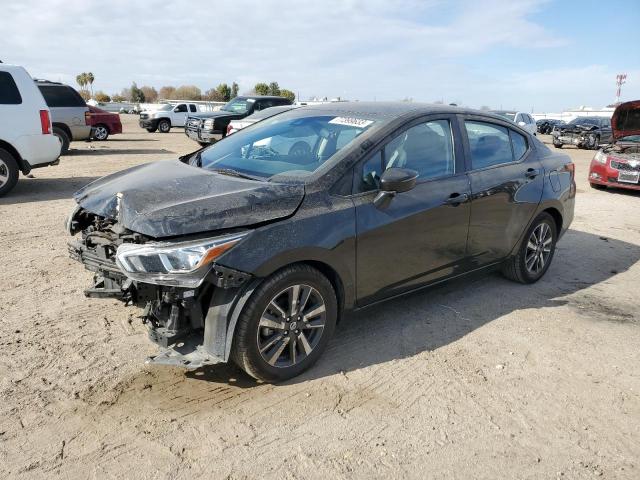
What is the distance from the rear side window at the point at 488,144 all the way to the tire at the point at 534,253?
2.60ft

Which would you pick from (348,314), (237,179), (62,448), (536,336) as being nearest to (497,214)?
(536,336)

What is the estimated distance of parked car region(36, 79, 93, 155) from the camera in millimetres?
14969

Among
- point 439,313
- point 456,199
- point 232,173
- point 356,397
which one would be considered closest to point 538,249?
point 439,313

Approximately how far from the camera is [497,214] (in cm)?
461

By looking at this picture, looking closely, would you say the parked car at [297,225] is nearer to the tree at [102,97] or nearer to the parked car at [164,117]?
the parked car at [164,117]

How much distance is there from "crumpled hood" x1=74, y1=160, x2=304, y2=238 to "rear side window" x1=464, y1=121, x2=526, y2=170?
1862 millimetres

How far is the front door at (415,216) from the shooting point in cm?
360

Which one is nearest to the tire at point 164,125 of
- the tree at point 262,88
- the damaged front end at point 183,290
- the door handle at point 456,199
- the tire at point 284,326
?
the door handle at point 456,199

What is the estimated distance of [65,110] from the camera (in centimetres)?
1516

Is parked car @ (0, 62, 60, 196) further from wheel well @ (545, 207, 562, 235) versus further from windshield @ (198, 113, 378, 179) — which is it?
wheel well @ (545, 207, 562, 235)

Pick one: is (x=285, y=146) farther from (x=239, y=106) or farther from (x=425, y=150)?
(x=239, y=106)

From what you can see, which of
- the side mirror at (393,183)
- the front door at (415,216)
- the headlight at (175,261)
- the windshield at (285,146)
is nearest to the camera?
the headlight at (175,261)

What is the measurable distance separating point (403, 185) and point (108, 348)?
7.58 feet

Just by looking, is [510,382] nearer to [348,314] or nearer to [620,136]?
[348,314]
